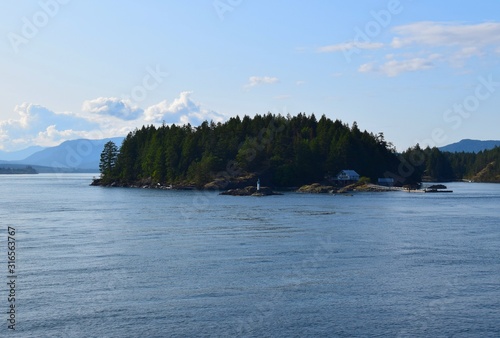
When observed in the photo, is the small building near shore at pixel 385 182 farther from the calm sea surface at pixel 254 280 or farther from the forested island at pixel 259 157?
the calm sea surface at pixel 254 280

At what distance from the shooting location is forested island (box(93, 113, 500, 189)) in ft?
548

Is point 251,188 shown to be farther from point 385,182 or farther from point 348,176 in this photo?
point 385,182

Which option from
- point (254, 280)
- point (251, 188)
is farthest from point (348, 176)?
point (254, 280)

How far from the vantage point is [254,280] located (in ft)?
120

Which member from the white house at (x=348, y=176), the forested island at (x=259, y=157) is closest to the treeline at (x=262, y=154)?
the forested island at (x=259, y=157)

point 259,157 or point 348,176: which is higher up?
point 259,157

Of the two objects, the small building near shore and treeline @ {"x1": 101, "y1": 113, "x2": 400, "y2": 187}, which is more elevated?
treeline @ {"x1": 101, "y1": 113, "x2": 400, "y2": 187}

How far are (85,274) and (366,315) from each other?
18431 mm

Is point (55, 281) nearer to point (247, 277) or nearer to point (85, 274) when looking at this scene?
point (85, 274)

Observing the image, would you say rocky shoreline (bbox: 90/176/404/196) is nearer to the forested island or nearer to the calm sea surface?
the forested island

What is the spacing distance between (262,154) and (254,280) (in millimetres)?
133057

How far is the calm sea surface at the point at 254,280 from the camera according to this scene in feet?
91.5

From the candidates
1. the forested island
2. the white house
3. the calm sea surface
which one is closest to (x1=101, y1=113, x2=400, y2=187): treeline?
the forested island

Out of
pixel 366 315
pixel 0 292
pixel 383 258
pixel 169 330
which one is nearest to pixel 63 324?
pixel 169 330
